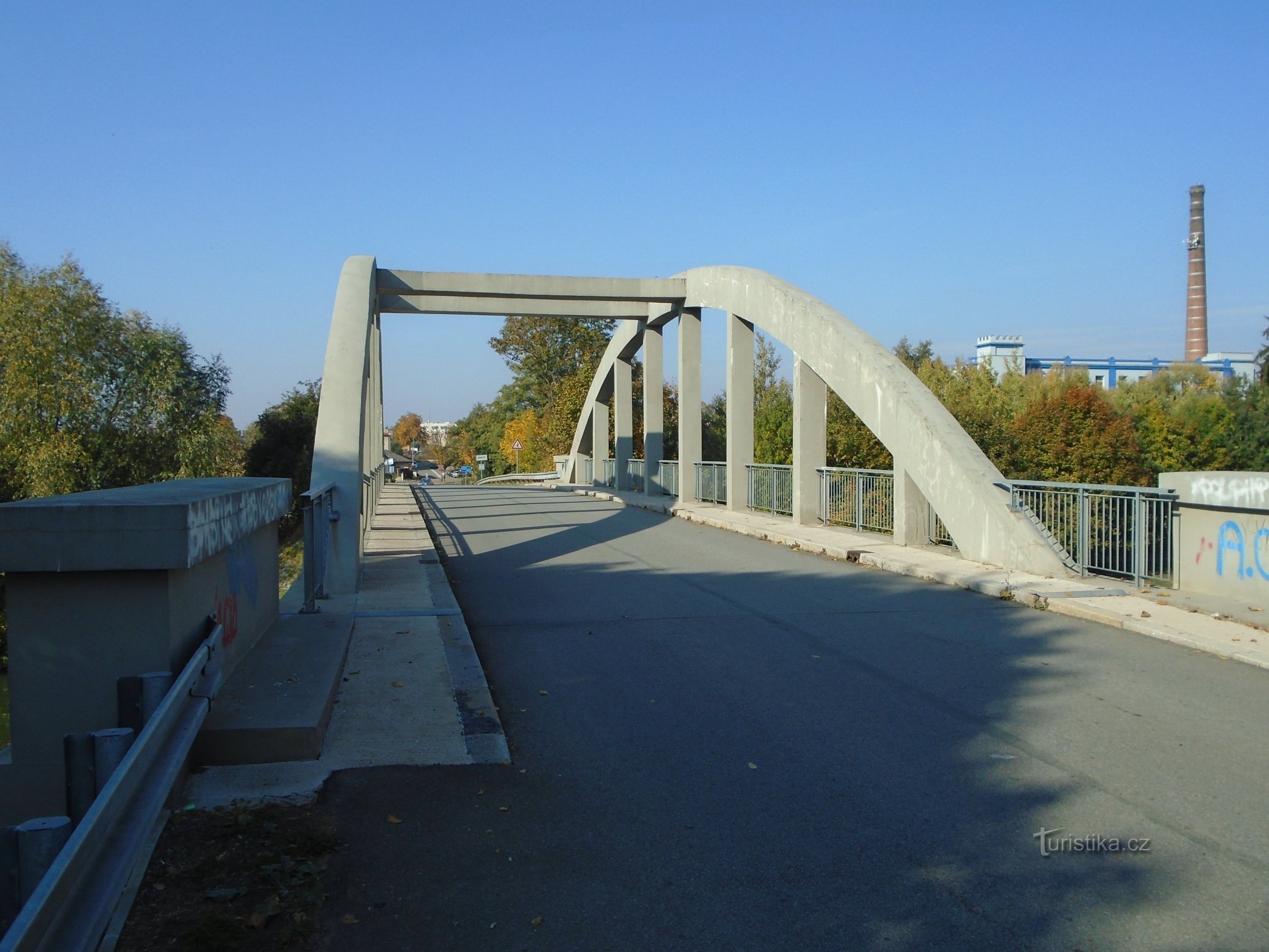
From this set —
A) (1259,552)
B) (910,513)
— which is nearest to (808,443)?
(910,513)

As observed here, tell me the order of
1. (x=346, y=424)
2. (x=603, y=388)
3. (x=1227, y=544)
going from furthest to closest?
1. (x=603, y=388)
2. (x=346, y=424)
3. (x=1227, y=544)

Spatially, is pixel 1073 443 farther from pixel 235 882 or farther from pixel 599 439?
pixel 235 882

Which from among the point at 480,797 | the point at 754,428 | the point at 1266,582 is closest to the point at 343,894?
the point at 480,797

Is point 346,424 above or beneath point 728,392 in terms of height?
beneath

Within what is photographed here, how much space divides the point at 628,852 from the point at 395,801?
3.90 ft

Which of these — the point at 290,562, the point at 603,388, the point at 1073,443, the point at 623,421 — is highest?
the point at 603,388

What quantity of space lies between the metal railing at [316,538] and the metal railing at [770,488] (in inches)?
462

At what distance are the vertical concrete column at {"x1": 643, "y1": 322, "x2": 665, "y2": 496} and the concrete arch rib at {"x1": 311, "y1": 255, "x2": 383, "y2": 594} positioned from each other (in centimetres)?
1333

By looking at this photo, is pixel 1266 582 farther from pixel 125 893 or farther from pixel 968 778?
pixel 125 893

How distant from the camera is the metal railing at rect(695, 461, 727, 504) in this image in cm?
2427

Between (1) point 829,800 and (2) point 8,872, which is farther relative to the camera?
(1) point 829,800

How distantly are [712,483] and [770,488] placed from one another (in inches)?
137

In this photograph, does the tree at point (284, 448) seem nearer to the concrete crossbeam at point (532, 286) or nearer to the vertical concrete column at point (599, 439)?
the vertical concrete column at point (599, 439)

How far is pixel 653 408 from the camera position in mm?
29516
